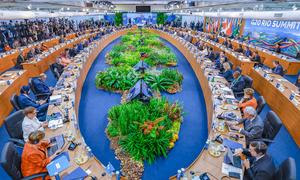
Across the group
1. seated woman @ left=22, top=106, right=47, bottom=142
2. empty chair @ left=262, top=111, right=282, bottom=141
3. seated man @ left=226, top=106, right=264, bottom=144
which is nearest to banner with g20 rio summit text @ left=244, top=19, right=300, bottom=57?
empty chair @ left=262, top=111, right=282, bottom=141

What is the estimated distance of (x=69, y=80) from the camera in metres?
6.44

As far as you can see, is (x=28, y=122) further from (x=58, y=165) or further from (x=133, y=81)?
(x=133, y=81)

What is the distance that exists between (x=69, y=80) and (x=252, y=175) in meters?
5.89

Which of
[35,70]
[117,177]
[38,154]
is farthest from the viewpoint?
[35,70]

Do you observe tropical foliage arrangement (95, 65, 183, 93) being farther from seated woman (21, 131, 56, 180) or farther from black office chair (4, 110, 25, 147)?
seated woman (21, 131, 56, 180)

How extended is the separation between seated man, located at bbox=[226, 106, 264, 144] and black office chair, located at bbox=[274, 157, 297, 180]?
0.93 meters

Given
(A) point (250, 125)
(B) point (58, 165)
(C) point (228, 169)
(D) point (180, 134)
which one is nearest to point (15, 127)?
(B) point (58, 165)

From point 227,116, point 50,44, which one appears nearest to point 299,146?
point 227,116

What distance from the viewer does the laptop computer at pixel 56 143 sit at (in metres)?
3.29

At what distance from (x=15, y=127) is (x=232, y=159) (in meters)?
4.26

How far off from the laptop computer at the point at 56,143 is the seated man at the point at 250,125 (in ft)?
11.0

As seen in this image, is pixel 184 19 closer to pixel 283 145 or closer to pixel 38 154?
pixel 283 145

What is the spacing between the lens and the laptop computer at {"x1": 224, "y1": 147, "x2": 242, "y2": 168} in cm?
298

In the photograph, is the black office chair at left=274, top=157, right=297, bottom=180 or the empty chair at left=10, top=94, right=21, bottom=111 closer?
the black office chair at left=274, top=157, right=297, bottom=180
